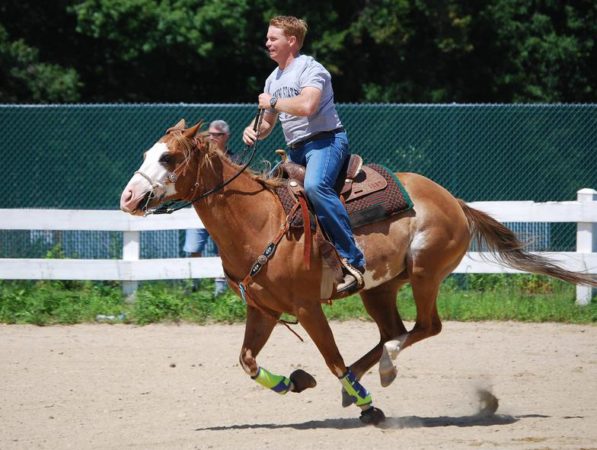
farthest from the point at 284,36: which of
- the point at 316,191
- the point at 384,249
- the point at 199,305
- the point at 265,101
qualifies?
the point at 199,305

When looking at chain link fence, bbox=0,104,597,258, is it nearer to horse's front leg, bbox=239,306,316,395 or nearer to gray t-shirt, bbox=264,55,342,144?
gray t-shirt, bbox=264,55,342,144

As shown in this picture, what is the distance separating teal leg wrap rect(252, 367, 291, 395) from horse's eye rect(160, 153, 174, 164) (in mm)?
1681

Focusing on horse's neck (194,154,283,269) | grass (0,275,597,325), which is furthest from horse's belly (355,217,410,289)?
grass (0,275,597,325)

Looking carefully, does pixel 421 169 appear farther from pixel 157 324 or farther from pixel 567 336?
pixel 157 324

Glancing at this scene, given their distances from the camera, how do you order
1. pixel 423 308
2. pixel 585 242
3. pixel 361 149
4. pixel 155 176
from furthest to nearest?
pixel 361 149
pixel 585 242
pixel 423 308
pixel 155 176

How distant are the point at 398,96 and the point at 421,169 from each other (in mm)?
8694

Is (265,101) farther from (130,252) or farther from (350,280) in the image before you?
(130,252)

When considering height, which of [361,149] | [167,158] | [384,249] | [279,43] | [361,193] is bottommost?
[361,149]

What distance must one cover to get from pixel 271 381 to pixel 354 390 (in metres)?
0.62

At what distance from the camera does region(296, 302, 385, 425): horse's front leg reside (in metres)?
6.90

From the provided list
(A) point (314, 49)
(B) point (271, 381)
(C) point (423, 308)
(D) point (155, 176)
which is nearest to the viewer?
(D) point (155, 176)

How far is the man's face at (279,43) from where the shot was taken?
705cm

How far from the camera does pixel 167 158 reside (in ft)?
21.8

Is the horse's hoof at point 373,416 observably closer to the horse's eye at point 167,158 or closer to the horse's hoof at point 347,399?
the horse's hoof at point 347,399
